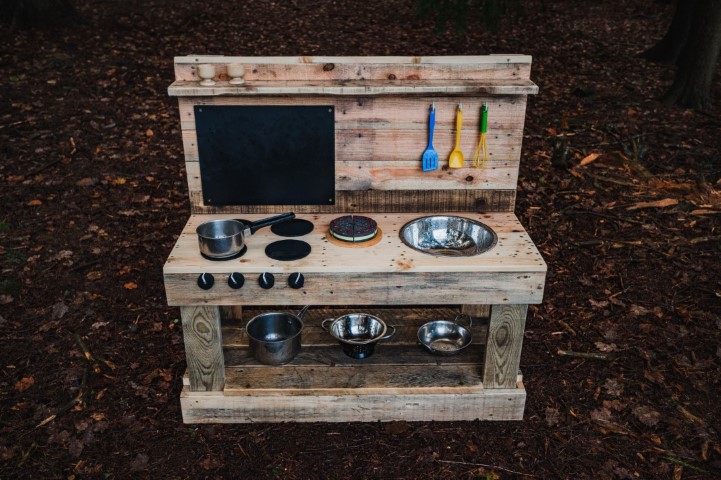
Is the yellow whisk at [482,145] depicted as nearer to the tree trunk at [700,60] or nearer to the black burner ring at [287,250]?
the black burner ring at [287,250]

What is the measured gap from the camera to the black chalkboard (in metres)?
3.54

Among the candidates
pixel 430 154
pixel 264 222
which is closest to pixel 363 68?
pixel 430 154

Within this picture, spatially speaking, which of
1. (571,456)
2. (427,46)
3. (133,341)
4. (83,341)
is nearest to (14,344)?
(83,341)

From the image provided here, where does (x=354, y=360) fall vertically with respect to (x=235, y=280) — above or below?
below

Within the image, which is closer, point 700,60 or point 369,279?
point 369,279

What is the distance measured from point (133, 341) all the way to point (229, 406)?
113 centimetres

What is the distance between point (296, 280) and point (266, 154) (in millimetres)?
936

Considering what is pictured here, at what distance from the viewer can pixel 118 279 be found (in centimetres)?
492

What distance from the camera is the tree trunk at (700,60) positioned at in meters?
7.44

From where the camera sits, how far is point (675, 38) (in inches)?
388

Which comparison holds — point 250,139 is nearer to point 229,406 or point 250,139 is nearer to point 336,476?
point 229,406

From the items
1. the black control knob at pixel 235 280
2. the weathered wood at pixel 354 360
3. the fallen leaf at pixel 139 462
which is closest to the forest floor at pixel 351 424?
the fallen leaf at pixel 139 462

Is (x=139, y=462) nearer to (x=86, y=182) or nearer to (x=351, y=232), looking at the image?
(x=351, y=232)

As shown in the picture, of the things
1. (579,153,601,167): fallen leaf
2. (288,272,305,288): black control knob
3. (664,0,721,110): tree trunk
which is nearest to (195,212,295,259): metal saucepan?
(288,272,305,288): black control knob
